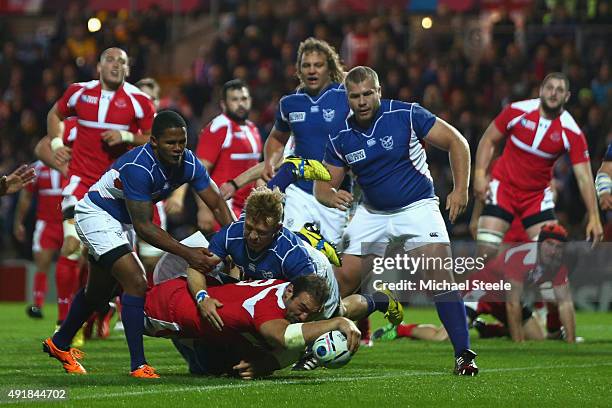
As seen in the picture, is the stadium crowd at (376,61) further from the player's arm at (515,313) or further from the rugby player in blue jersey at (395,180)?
the rugby player in blue jersey at (395,180)

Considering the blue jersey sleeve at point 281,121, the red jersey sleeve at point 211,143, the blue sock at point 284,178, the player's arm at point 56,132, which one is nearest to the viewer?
the blue sock at point 284,178

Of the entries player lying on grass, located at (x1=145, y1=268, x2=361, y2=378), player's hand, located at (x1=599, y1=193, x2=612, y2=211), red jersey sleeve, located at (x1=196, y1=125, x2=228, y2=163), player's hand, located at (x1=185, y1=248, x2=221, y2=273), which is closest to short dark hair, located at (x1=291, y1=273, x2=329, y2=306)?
player lying on grass, located at (x1=145, y1=268, x2=361, y2=378)

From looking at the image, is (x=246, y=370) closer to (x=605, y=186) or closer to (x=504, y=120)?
(x=605, y=186)

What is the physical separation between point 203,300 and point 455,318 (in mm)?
1845

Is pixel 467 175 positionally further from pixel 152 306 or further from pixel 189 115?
pixel 189 115

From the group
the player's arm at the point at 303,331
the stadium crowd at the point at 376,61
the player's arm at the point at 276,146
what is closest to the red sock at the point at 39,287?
the stadium crowd at the point at 376,61

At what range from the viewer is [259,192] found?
8.19m

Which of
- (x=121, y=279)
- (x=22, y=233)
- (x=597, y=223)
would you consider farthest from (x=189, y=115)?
(x=121, y=279)

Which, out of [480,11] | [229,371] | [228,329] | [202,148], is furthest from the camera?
[480,11]

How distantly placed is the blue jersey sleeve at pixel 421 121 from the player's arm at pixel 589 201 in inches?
124

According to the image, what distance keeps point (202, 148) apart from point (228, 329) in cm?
552

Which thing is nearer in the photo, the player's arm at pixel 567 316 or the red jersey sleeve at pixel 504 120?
the player's arm at pixel 567 316

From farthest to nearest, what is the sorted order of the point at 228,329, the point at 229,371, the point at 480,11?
the point at 480,11 → the point at 229,371 → the point at 228,329

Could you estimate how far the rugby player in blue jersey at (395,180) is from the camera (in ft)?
29.0
